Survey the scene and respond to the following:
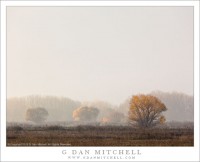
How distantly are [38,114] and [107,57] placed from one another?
0.85m

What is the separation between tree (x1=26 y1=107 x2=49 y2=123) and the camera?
13.7ft

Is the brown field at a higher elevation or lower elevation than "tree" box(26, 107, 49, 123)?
lower

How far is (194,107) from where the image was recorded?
13.8 ft

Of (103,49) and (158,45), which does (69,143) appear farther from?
(158,45)

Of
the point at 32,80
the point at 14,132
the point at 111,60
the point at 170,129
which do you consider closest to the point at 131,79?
the point at 111,60

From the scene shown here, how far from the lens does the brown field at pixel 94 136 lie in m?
4.17

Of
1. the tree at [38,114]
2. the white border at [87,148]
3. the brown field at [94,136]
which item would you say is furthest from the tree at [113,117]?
the tree at [38,114]

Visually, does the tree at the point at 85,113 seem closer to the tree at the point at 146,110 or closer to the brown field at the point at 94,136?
the brown field at the point at 94,136

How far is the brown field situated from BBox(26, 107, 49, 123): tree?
87 mm

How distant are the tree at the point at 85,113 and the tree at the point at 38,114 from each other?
0.28 metres

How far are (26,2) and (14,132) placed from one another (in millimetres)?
1252

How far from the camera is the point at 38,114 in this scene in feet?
13.8

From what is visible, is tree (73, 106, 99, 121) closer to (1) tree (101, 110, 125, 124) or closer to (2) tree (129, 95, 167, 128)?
(1) tree (101, 110, 125, 124)

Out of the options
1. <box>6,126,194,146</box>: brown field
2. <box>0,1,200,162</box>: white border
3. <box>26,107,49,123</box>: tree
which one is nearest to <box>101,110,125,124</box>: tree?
<box>6,126,194,146</box>: brown field
